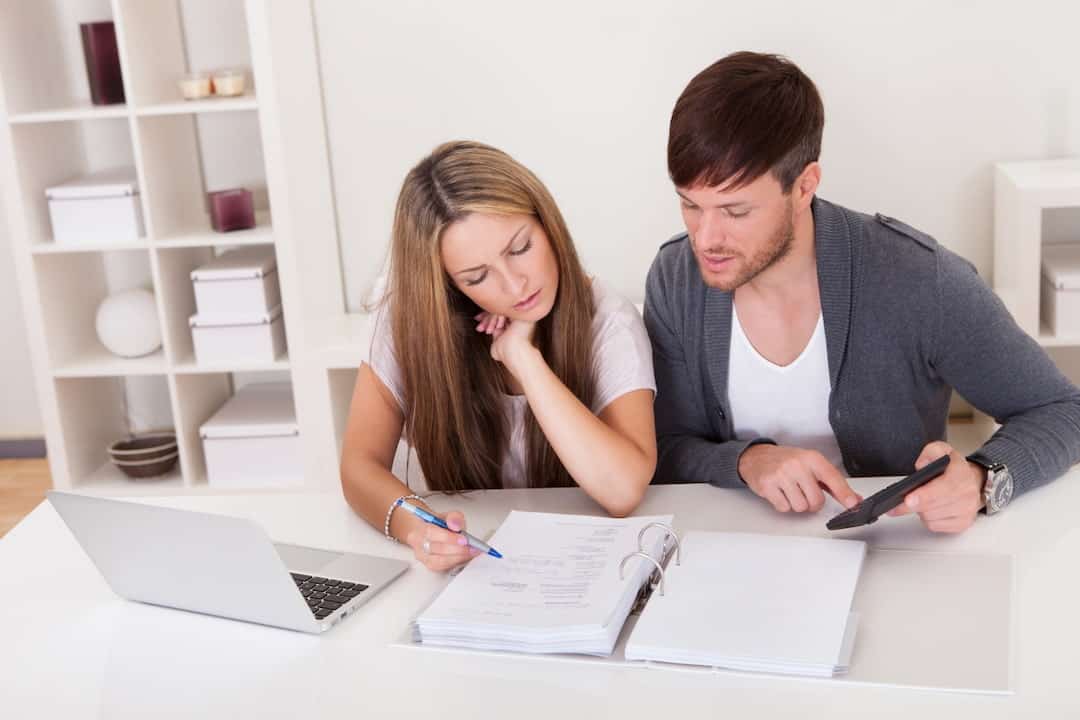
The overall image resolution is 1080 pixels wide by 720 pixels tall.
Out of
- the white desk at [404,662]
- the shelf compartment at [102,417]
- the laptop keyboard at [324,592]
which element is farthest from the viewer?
the shelf compartment at [102,417]

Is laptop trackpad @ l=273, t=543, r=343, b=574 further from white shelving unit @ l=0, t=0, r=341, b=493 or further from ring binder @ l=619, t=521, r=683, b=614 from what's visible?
white shelving unit @ l=0, t=0, r=341, b=493

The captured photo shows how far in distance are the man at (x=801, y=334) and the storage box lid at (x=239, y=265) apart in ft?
4.90

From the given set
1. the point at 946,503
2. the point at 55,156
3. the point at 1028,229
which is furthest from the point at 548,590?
the point at 55,156

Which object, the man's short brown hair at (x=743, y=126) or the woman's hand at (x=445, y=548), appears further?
the man's short brown hair at (x=743, y=126)

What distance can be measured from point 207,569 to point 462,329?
2.10 feet

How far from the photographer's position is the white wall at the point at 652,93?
10.2 ft

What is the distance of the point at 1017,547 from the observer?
1.48m

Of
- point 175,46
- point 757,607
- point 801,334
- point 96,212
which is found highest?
point 175,46

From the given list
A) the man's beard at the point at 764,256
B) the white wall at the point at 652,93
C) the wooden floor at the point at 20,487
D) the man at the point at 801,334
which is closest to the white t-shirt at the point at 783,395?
the man at the point at 801,334

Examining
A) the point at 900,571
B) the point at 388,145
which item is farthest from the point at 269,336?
the point at 900,571

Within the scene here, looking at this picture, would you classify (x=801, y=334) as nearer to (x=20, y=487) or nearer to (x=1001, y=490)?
(x=1001, y=490)

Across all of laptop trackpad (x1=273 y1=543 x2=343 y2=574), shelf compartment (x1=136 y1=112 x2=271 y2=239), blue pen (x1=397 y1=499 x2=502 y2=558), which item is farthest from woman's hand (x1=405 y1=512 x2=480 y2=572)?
shelf compartment (x1=136 y1=112 x2=271 y2=239)

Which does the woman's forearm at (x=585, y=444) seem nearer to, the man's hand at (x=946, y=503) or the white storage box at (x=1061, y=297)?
the man's hand at (x=946, y=503)

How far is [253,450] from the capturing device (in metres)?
3.32
